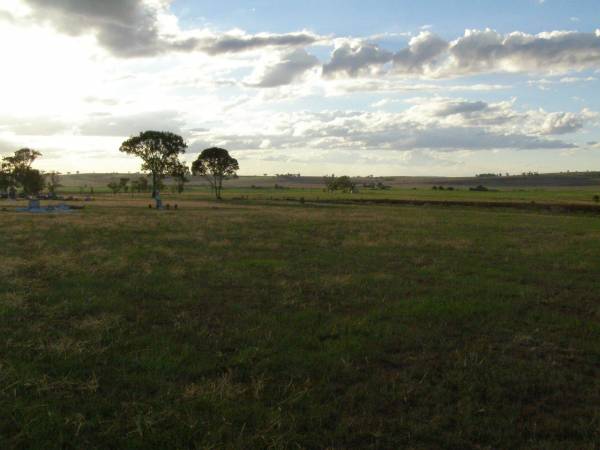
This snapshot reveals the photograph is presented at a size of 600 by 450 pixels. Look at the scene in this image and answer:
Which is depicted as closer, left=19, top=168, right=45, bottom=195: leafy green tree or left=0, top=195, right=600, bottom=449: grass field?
left=0, top=195, right=600, bottom=449: grass field

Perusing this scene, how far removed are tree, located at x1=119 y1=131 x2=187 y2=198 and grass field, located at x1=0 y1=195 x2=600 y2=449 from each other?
71632 millimetres

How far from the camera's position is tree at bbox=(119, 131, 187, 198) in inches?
3319

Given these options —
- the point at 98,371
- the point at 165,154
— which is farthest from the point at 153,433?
the point at 165,154

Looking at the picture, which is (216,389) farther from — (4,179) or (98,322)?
(4,179)

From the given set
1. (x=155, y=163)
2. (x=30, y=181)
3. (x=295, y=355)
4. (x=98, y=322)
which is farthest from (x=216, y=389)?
(x=30, y=181)

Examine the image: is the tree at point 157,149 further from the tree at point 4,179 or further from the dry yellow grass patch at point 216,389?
the dry yellow grass patch at point 216,389

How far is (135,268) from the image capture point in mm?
15781

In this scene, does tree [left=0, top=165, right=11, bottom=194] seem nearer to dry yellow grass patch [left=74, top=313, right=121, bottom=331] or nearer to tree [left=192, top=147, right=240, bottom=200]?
Answer: tree [left=192, top=147, right=240, bottom=200]

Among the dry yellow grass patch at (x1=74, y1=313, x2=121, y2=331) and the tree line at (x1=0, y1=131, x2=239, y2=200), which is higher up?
the tree line at (x1=0, y1=131, x2=239, y2=200)

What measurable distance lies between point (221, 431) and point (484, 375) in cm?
421

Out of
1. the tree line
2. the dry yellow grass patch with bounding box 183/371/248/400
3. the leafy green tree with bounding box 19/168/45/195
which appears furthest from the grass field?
the leafy green tree with bounding box 19/168/45/195

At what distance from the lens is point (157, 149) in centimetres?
8581

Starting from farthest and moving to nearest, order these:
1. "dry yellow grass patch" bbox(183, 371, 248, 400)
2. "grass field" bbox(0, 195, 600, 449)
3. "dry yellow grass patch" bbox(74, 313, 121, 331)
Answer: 1. "dry yellow grass patch" bbox(74, 313, 121, 331)
2. "dry yellow grass patch" bbox(183, 371, 248, 400)
3. "grass field" bbox(0, 195, 600, 449)

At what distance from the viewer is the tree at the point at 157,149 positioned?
277ft
